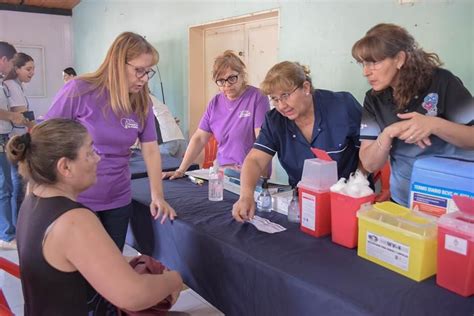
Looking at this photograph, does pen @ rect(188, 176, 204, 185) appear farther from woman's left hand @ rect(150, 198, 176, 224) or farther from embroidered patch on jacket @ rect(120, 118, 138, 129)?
embroidered patch on jacket @ rect(120, 118, 138, 129)

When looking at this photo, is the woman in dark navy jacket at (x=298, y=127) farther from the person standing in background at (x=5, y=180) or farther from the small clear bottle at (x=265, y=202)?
the person standing in background at (x=5, y=180)

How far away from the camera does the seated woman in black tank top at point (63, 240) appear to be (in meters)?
0.94

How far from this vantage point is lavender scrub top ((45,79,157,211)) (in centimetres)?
151

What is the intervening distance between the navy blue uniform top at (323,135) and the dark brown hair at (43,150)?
2.84ft

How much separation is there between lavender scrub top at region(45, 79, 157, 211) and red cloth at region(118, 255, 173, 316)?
38cm

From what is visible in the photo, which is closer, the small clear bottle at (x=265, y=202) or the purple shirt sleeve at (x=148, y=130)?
the small clear bottle at (x=265, y=202)

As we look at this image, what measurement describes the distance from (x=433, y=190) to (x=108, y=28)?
19.4 ft

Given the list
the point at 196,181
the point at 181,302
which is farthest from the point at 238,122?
the point at 181,302

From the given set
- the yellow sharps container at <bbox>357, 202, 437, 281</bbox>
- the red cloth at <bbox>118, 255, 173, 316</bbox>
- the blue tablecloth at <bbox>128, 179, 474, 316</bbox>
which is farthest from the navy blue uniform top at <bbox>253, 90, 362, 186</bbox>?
the red cloth at <bbox>118, 255, 173, 316</bbox>

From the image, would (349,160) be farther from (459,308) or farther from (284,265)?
(459,308)

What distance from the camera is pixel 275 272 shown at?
1.10 meters

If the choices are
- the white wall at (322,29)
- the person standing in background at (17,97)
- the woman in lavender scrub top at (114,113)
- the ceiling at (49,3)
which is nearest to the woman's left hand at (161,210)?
the woman in lavender scrub top at (114,113)

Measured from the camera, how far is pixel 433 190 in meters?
1.14

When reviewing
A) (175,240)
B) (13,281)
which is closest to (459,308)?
(175,240)
